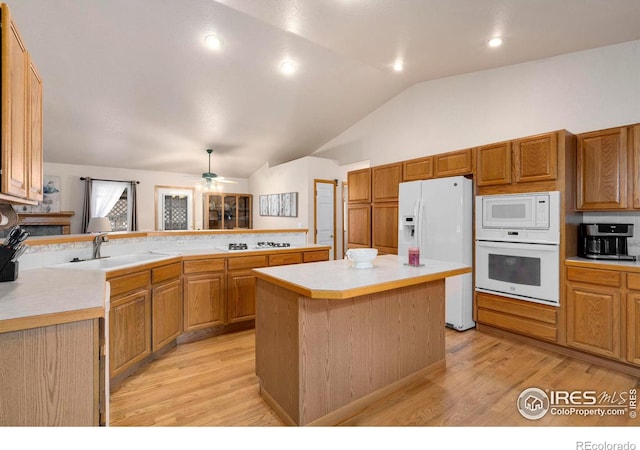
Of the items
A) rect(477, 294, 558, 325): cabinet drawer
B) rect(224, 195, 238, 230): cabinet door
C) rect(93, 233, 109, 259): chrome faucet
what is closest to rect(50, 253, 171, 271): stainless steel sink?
rect(93, 233, 109, 259): chrome faucet

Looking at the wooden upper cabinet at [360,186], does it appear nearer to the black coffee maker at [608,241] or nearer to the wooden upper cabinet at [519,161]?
the wooden upper cabinet at [519,161]

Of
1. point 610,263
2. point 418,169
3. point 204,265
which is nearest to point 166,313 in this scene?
point 204,265

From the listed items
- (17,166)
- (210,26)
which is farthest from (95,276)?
(210,26)

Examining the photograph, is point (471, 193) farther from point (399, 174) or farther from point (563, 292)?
point (563, 292)

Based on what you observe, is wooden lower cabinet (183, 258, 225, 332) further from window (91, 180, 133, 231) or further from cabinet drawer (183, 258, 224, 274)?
window (91, 180, 133, 231)

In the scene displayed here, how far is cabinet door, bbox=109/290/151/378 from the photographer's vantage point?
2125 mm

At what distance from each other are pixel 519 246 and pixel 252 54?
3574 mm

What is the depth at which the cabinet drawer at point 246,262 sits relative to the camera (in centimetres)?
323

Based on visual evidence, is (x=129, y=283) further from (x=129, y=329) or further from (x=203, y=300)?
(x=203, y=300)

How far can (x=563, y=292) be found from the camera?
2.74 meters

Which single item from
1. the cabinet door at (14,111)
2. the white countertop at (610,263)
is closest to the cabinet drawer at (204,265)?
the cabinet door at (14,111)

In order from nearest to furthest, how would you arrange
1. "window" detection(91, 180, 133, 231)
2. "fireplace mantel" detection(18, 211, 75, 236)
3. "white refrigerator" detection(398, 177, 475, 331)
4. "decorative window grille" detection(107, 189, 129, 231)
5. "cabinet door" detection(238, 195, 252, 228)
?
"white refrigerator" detection(398, 177, 475, 331)
"fireplace mantel" detection(18, 211, 75, 236)
"window" detection(91, 180, 133, 231)
"decorative window grille" detection(107, 189, 129, 231)
"cabinet door" detection(238, 195, 252, 228)

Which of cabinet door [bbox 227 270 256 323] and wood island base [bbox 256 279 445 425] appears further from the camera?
cabinet door [bbox 227 270 256 323]

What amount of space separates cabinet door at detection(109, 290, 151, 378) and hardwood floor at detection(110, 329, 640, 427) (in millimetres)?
167
